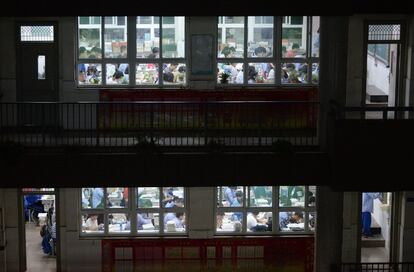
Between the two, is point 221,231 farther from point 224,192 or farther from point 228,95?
point 228,95

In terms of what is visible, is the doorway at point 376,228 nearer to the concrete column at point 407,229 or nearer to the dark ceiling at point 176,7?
the concrete column at point 407,229

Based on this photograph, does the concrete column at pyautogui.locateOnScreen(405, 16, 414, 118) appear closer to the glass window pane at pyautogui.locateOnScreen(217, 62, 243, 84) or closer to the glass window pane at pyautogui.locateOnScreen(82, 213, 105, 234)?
the glass window pane at pyautogui.locateOnScreen(217, 62, 243, 84)

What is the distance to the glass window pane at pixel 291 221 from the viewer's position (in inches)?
928

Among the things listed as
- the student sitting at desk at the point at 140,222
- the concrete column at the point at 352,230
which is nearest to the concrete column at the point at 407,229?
the concrete column at the point at 352,230

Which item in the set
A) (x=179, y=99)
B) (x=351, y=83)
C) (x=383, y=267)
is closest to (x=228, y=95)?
(x=179, y=99)

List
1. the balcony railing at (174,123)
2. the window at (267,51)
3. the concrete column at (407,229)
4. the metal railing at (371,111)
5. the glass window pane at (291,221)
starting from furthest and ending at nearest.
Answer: the glass window pane at (291,221), the window at (267,51), the concrete column at (407,229), the balcony railing at (174,123), the metal railing at (371,111)

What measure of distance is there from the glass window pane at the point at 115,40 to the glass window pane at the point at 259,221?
5241 millimetres

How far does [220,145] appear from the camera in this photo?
19.6 m

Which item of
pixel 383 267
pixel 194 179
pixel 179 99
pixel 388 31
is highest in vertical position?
pixel 388 31

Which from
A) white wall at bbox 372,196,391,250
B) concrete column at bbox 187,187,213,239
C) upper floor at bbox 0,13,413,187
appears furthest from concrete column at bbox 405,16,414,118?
concrete column at bbox 187,187,213,239

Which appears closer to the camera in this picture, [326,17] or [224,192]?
[326,17]

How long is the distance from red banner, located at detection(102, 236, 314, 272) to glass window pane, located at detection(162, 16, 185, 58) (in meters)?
4.70

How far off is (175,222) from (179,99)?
319 centimetres

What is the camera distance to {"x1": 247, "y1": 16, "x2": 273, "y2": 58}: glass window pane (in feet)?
74.7
